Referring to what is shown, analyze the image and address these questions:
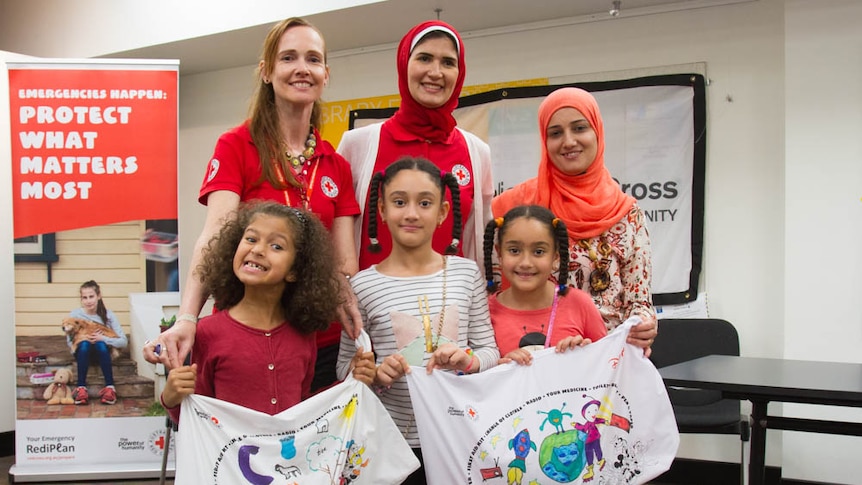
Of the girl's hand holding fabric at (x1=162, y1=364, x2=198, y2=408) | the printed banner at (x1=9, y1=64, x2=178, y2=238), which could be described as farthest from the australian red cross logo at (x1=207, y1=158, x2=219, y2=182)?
the printed banner at (x1=9, y1=64, x2=178, y2=238)

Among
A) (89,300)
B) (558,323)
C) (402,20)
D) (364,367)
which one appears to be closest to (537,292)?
(558,323)

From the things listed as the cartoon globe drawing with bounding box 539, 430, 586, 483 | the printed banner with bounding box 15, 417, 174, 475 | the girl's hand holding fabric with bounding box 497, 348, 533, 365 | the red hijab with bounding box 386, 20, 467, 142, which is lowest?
the printed banner with bounding box 15, 417, 174, 475

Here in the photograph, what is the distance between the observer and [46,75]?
164 inches

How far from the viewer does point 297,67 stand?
2.03 meters

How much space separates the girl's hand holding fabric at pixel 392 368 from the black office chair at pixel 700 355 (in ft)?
7.23

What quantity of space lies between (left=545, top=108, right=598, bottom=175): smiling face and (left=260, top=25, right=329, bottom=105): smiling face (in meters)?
0.76

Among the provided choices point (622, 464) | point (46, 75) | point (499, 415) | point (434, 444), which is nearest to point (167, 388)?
point (434, 444)

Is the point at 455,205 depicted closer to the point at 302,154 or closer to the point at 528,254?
the point at 528,254

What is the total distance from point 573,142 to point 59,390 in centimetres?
355

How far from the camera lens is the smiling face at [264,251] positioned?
1.83 metres

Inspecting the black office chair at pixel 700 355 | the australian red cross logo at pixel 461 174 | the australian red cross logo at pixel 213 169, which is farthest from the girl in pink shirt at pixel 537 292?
the black office chair at pixel 700 355

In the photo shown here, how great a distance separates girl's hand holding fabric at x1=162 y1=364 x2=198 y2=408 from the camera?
65.6 inches

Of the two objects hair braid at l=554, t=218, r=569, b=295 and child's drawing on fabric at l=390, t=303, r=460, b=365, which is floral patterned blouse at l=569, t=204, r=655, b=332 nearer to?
hair braid at l=554, t=218, r=569, b=295

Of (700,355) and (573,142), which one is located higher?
(573,142)
